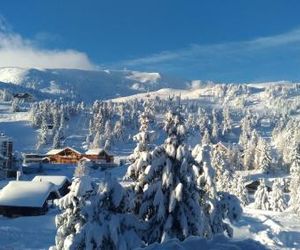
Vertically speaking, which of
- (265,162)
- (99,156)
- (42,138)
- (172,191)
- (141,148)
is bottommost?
(99,156)

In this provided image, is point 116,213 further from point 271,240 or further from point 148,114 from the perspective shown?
point 271,240

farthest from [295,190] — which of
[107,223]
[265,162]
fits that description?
[107,223]

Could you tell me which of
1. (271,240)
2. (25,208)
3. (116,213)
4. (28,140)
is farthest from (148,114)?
(28,140)

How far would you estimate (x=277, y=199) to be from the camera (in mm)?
85062

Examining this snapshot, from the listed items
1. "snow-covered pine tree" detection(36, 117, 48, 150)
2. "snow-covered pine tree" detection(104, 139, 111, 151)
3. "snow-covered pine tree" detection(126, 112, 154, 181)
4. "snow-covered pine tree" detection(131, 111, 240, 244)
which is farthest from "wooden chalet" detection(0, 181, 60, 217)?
"snow-covered pine tree" detection(36, 117, 48, 150)

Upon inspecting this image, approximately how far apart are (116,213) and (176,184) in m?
3.19

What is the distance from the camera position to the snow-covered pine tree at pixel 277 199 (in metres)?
84.1

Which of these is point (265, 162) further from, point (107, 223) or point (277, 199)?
point (107, 223)

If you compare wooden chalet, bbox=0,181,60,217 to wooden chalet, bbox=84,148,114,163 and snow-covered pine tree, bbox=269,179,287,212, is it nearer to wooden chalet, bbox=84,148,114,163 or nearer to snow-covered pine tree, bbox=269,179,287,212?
snow-covered pine tree, bbox=269,179,287,212

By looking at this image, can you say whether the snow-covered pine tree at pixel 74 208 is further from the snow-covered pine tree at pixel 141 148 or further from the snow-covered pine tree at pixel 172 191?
the snow-covered pine tree at pixel 172 191

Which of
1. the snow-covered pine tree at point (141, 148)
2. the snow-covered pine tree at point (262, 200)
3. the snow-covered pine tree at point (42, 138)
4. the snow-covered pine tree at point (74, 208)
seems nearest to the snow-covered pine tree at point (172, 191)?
the snow-covered pine tree at point (141, 148)

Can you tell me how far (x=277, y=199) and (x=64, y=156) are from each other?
72.2 m

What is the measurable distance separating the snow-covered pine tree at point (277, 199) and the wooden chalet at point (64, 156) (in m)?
67.7

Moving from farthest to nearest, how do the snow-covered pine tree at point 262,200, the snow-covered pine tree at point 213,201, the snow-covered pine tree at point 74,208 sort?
the snow-covered pine tree at point 262,200 → the snow-covered pine tree at point 213,201 → the snow-covered pine tree at point 74,208
